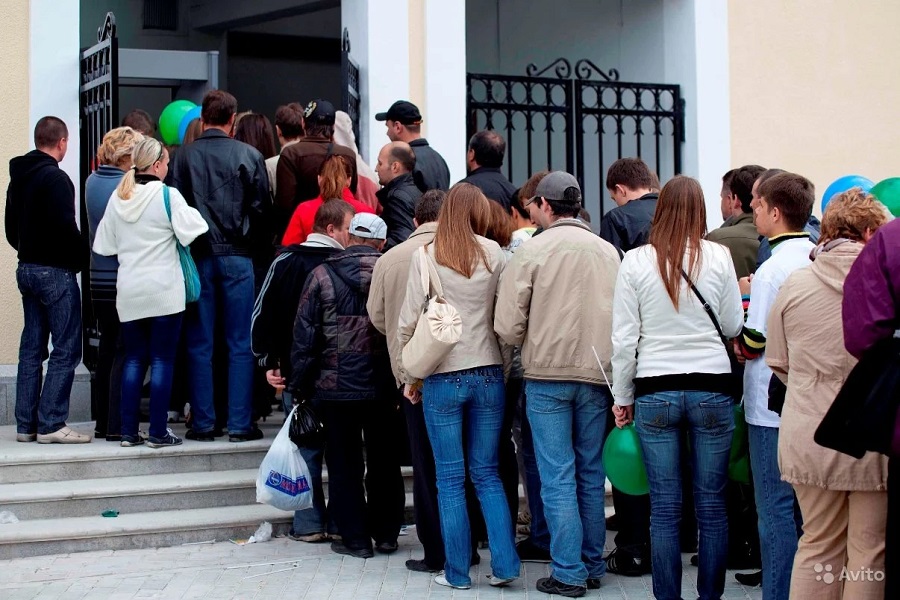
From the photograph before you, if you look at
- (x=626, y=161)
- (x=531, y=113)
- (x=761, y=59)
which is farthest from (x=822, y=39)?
(x=626, y=161)

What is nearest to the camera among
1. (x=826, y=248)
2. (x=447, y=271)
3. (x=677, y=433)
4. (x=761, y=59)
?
(x=826, y=248)

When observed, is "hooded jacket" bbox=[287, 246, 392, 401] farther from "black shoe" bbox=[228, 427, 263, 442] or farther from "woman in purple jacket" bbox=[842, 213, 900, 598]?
"woman in purple jacket" bbox=[842, 213, 900, 598]

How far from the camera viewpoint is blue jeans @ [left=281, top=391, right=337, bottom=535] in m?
6.21

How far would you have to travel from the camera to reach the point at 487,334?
539cm

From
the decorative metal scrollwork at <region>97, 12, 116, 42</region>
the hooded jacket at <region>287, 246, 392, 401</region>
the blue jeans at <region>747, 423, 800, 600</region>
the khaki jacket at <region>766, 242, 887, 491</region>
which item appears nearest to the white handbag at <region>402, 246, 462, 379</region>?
the hooded jacket at <region>287, 246, 392, 401</region>

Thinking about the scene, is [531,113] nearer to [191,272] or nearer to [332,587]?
[191,272]

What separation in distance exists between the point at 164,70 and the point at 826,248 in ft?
20.5

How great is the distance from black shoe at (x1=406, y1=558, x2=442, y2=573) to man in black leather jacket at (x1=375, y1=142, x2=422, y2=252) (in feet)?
5.93

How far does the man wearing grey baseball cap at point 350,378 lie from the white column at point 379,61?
9.16ft

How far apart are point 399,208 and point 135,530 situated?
2.25 metres

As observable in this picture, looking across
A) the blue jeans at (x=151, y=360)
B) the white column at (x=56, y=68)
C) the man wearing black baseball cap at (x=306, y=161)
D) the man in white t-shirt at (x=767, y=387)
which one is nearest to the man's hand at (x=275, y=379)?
the blue jeans at (x=151, y=360)

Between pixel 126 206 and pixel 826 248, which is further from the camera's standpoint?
pixel 126 206

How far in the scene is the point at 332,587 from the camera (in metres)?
5.47

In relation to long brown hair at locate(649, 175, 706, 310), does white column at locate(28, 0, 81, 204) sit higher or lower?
higher
